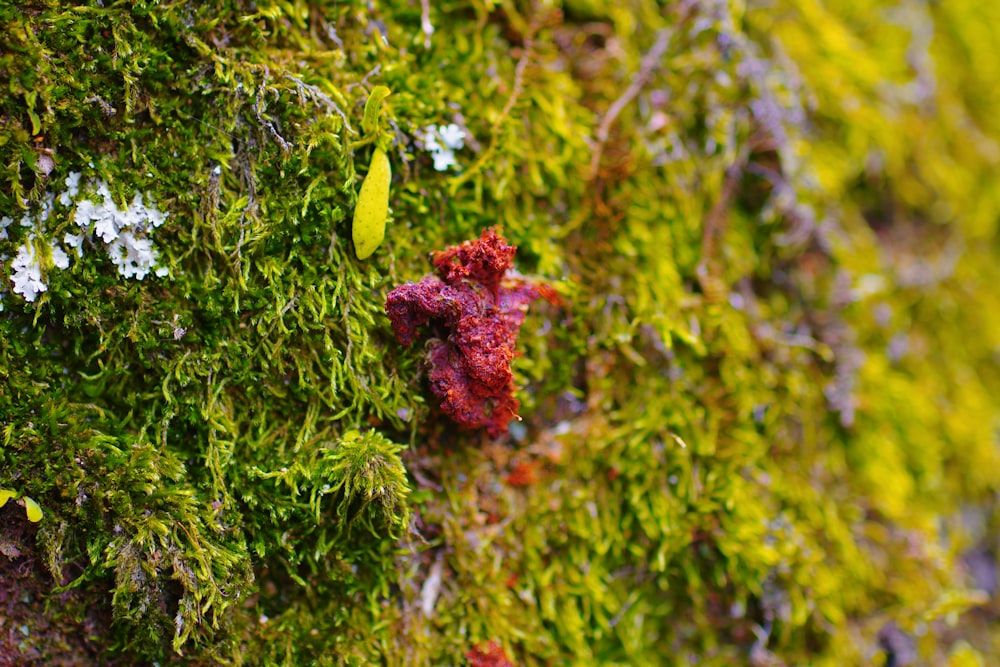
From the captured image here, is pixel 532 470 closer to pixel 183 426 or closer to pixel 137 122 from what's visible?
pixel 183 426

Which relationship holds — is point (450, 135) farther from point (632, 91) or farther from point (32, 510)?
point (32, 510)

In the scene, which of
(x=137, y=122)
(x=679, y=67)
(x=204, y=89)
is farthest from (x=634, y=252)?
(x=137, y=122)

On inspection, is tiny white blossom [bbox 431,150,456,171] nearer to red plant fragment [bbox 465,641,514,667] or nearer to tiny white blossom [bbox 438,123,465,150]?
tiny white blossom [bbox 438,123,465,150]

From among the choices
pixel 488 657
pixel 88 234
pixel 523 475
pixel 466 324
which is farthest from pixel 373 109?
pixel 488 657

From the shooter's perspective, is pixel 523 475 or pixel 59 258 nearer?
pixel 59 258

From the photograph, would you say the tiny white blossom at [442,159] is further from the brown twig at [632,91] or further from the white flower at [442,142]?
the brown twig at [632,91]

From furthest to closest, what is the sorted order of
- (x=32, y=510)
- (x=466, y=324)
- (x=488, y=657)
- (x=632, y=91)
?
(x=632, y=91) → (x=488, y=657) → (x=466, y=324) → (x=32, y=510)
